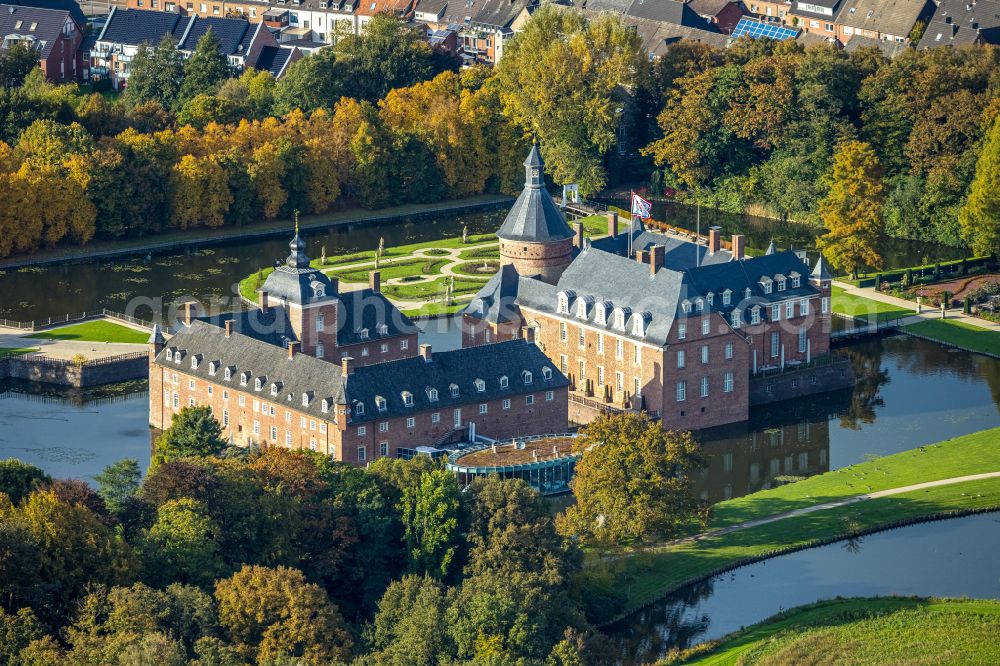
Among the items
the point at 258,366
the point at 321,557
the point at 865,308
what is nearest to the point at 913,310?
the point at 865,308

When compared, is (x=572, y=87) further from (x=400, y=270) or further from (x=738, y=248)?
(x=738, y=248)

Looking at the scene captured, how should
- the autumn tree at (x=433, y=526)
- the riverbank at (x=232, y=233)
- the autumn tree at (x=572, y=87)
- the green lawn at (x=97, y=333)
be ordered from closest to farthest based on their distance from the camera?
1. the autumn tree at (x=433, y=526)
2. the green lawn at (x=97, y=333)
3. the riverbank at (x=232, y=233)
4. the autumn tree at (x=572, y=87)

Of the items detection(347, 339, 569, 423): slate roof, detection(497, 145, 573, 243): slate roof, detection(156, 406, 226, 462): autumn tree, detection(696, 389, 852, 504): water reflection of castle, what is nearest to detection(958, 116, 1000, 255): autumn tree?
detection(696, 389, 852, 504): water reflection of castle

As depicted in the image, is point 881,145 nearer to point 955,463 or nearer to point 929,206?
point 929,206

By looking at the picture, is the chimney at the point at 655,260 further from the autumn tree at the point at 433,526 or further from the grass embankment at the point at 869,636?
the grass embankment at the point at 869,636

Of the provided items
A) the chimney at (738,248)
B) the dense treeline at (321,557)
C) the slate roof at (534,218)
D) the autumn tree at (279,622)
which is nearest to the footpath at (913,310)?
the chimney at (738,248)

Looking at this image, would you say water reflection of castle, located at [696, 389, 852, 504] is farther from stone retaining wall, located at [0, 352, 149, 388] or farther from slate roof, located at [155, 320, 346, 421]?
stone retaining wall, located at [0, 352, 149, 388]
